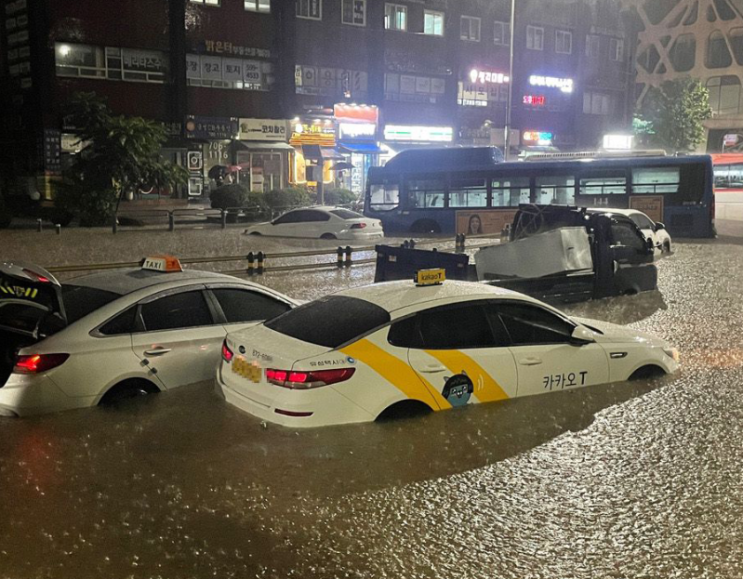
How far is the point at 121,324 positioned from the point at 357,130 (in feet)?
144

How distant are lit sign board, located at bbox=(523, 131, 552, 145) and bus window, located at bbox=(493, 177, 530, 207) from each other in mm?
32439

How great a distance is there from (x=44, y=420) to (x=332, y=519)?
3.02 m

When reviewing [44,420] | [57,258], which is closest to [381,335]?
[44,420]

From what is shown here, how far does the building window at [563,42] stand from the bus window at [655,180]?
36050 millimetres

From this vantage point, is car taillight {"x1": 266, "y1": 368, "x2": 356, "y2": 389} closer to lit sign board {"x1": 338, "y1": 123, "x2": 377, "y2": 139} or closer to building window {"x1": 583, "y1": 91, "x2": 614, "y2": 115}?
lit sign board {"x1": 338, "y1": 123, "x2": 377, "y2": 139}

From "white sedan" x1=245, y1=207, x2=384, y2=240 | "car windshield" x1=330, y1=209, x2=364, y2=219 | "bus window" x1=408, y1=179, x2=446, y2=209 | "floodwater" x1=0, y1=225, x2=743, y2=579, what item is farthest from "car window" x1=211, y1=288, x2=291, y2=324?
"bus window" x1=408, y1=179, x2=446, y2=209

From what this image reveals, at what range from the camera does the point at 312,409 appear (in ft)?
20.7

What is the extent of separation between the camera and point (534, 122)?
59531mm

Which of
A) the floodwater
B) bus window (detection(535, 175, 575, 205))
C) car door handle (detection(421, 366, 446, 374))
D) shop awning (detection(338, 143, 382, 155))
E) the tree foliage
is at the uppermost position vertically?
the tree foliage

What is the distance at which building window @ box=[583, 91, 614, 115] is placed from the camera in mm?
63031

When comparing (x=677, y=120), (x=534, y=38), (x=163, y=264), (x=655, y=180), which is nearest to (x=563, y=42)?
(x=534, y=38)

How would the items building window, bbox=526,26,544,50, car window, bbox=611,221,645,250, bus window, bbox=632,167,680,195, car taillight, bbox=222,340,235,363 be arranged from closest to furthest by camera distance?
1. car taillight, bbox=222,340,235,363
2. car window, bbox=611,221,645,250
3. bus window, bbox=632,167,680,195
4. building window, bbox=526,26,544,50

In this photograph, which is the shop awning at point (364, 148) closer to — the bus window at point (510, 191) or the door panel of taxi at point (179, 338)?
the bus window at point (510, 191)

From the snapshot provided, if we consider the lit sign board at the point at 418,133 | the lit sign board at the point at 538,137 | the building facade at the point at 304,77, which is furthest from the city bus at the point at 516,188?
the lit sign board at the point at 538,137
